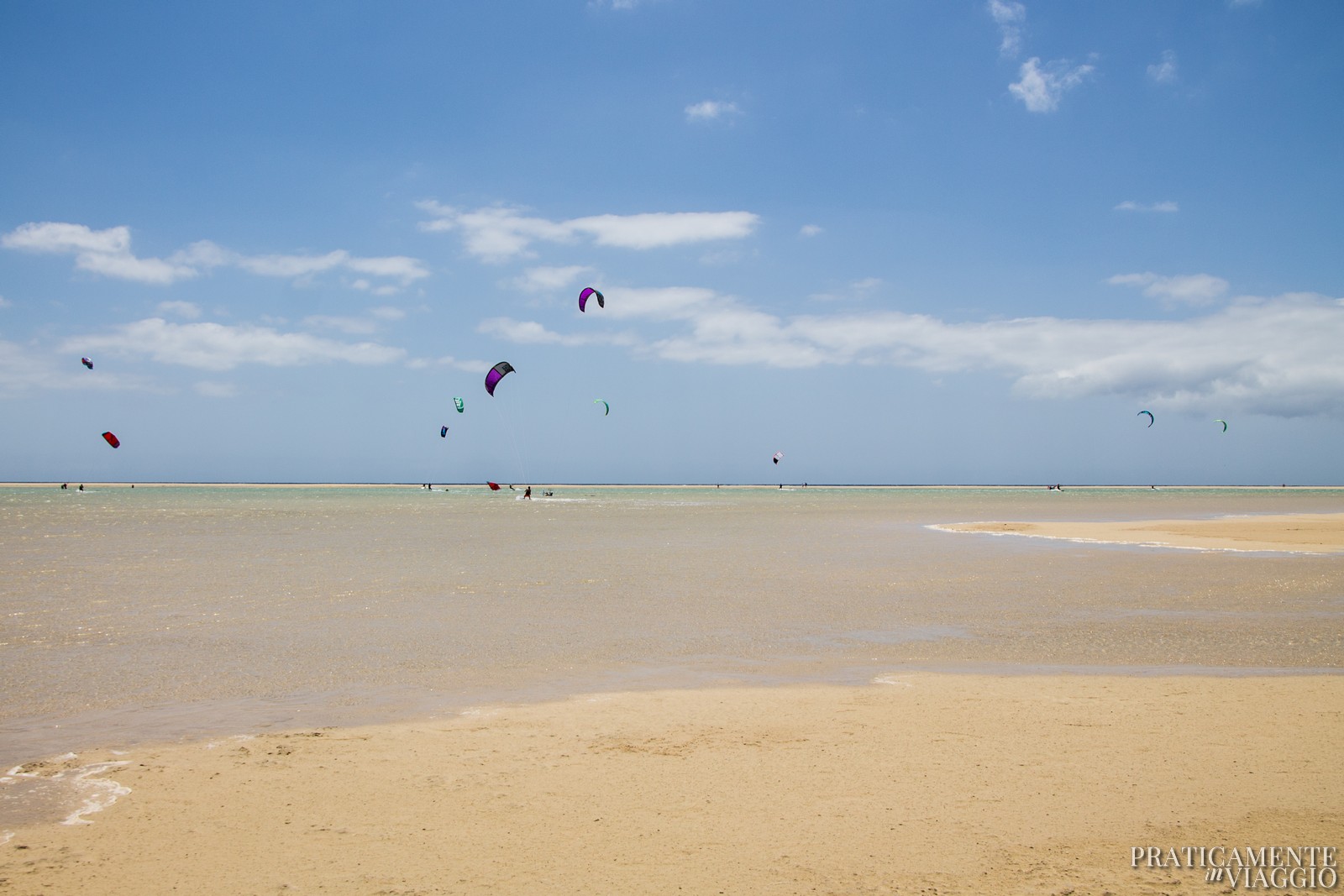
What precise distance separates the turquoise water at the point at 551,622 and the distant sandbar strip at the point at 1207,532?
12.4 ft

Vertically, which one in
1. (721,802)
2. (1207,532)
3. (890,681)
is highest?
(721,802)

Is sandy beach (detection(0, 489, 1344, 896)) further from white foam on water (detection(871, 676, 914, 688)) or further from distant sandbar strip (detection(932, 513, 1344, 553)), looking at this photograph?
distant sandbar strip (detection(932, 513, 1344, 553))

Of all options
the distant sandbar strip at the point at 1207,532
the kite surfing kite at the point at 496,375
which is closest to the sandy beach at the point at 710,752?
the distant sandbar strip at the point at 1207,532

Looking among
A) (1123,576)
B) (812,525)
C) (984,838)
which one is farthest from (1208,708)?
(812,525)

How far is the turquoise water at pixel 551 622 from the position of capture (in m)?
9.17

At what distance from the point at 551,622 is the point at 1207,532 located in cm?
3341

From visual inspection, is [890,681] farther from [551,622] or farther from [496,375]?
[496,375]

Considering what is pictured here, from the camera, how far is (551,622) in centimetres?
1370

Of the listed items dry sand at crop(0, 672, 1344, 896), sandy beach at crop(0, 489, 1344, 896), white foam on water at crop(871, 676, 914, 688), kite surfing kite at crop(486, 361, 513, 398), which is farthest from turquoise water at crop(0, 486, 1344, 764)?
kite surfing kite at crop(486, 361, 513, 398)

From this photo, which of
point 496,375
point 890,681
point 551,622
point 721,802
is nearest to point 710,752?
point 721,802

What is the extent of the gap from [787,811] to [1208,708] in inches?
199

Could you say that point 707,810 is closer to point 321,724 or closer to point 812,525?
point 321,724

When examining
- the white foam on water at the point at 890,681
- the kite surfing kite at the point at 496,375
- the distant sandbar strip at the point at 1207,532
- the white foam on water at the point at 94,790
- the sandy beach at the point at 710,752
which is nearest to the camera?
the sandy beach at the point at 710,752

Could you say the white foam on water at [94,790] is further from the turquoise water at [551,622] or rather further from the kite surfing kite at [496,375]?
the kite surfing kite at [496,375]
